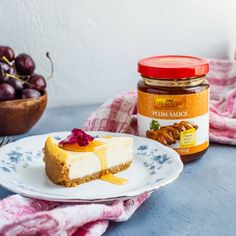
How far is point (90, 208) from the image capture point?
0.71 m

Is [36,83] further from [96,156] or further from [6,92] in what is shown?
[96,156]

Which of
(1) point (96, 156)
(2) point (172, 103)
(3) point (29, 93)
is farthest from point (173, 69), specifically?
(3) point (29, 93)

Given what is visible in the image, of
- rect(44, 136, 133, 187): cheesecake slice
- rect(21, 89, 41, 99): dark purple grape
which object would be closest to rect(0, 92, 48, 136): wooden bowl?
rect(21, 89, 41, 99): dark purple grape

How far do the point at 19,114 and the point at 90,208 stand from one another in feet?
1.32

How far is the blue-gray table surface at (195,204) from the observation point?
732mm

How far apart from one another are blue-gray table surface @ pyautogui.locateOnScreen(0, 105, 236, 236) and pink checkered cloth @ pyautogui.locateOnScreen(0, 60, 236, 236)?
2cm

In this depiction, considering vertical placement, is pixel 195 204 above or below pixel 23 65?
below

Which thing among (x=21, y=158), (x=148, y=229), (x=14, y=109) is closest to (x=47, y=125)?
(x=14, y=109)

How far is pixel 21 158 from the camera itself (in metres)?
0.92

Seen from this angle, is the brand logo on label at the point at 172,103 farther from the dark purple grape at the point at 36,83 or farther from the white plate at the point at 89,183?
the dark purple grape at the point at 36,83

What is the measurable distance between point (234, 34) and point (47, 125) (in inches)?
23.0

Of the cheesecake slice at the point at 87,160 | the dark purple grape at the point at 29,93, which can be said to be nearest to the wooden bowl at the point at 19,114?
the dark purple grape at the point at 29,93

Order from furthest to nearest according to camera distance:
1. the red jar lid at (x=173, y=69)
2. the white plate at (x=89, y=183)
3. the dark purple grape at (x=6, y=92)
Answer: the dark purple grape at (x=6, y=92), the red jar lid at (x=173, y=69), the white plate at (x=89, y=183)

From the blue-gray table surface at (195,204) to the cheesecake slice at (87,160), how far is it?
0.08m
